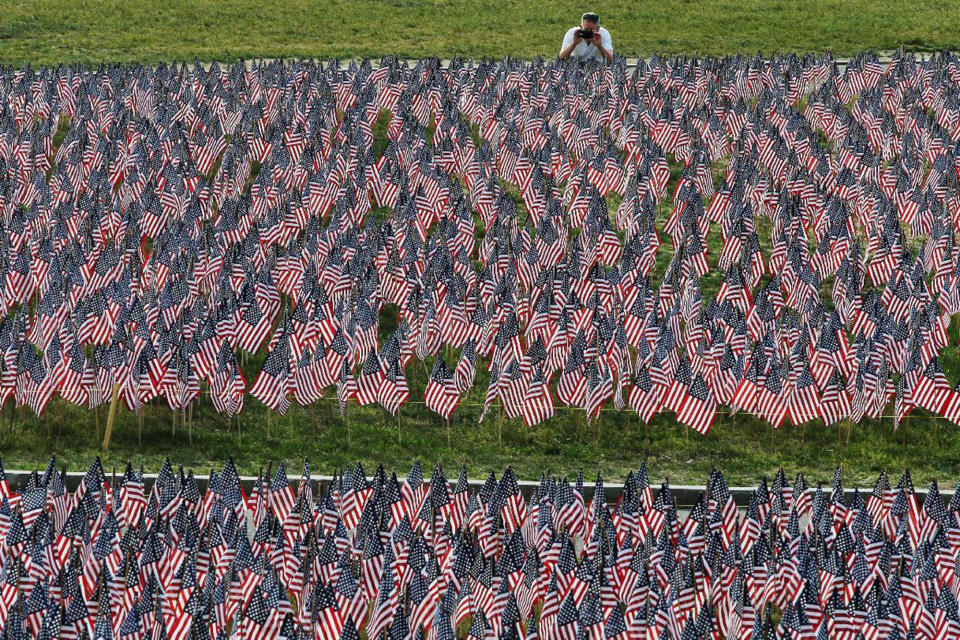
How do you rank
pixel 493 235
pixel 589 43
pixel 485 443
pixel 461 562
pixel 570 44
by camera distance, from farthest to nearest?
1. pixel 570 44
2. pixel 589 43
3. pixel 493 235
4. pixel 485 443
5. pixel 461 562

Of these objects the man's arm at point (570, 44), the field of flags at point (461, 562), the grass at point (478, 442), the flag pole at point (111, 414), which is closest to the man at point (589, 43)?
the man's arm at point (570, 44)

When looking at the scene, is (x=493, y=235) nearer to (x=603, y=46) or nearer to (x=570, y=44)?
(x=603, y=46)

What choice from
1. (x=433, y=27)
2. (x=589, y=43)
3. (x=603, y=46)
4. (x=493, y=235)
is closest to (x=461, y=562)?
(x=493, y=235)

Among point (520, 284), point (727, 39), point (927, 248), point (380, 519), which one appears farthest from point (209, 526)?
point (727, 39)

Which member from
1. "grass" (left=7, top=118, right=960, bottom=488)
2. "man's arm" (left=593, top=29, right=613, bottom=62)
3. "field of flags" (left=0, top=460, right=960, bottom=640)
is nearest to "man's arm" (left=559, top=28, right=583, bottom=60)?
"man's arm" (left=593, top=29, right=613, bottom=62)

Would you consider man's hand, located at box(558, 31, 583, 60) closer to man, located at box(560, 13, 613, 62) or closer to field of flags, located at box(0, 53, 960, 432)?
man, located at box(560, 13, 613, 62)

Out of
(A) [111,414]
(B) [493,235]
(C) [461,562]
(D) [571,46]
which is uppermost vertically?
(D) [571,46]
